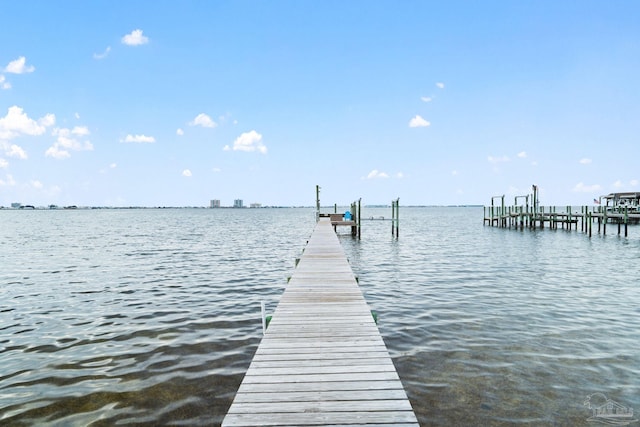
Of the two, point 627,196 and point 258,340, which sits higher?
point 627,196

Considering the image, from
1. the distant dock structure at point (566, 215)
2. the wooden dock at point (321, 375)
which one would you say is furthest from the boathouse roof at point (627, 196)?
the wooden dock at point (321, 375)

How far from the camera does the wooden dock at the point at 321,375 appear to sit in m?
3.54

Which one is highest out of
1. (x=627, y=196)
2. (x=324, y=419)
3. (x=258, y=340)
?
(x=627, y=196)

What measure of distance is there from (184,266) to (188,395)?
13948 mm

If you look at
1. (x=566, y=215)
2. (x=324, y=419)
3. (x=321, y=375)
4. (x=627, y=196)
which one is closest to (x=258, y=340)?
(x=321, y=375)

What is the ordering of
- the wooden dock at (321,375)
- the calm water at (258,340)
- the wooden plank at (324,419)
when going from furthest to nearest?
1. the calm water at (258,340)
2. the wooden dock at (321,375)
3. the wooden plank at (324,419)

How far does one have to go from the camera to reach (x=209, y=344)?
8.13 metres

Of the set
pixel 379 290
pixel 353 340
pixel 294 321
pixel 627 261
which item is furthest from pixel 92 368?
pixel 627 261

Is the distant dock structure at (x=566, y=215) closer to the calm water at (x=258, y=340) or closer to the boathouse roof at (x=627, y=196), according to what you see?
the boathouse roof at (x=627, y=196)

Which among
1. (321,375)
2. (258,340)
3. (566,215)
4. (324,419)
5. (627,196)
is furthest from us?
(627,196)

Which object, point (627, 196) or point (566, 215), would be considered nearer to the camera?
point (566, 215)

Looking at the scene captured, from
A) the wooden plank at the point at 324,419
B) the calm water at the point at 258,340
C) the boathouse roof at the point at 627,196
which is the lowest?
the calm water at the point at 258,340

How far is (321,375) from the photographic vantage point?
14.5ft

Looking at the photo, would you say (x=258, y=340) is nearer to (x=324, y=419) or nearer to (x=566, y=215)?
(x=324, y=419)
